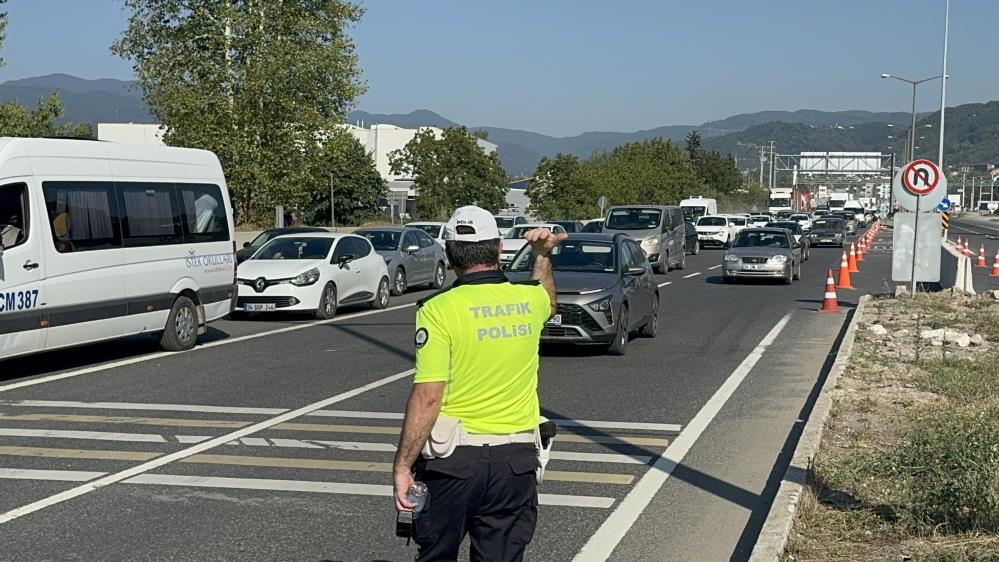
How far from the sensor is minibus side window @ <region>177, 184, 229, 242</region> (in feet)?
51.6

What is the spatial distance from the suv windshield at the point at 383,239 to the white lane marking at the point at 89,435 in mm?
16490

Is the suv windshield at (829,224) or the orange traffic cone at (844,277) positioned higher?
the orange traffic cone at (844,277)

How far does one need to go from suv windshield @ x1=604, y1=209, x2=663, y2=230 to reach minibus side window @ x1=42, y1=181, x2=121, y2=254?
23.6 metres

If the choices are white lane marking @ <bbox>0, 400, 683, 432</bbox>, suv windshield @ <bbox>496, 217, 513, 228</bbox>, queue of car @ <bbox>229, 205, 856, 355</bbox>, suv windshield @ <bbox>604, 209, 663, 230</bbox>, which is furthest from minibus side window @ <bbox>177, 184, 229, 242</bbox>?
suv windshield @ <bbox>496, 217, 513, 228</bbox>

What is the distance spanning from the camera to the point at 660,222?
36.4m

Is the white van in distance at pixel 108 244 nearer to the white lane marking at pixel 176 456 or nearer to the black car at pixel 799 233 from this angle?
the white lane marking at pixel 176 456

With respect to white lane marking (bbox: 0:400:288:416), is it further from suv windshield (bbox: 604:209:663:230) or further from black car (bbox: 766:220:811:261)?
black car (bbox: 766:220:811:261)

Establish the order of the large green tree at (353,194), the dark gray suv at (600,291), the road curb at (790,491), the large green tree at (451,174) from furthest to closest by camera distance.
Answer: the large green tree at (353,194) < the large green tree at (451,174) < the dark gray suv at (600,291) < the road curb at (790,491)

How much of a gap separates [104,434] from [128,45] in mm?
39522

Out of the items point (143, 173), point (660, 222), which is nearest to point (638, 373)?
point (143, 173)

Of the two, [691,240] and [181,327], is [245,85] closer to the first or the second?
[691,240]

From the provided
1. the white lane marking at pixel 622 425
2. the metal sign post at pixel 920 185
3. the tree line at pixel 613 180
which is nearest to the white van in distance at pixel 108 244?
the white lane marking at pixel 622 425

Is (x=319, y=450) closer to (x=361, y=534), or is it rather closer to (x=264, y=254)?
(x=361, y=534)

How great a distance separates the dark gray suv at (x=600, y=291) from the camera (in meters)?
14.6
